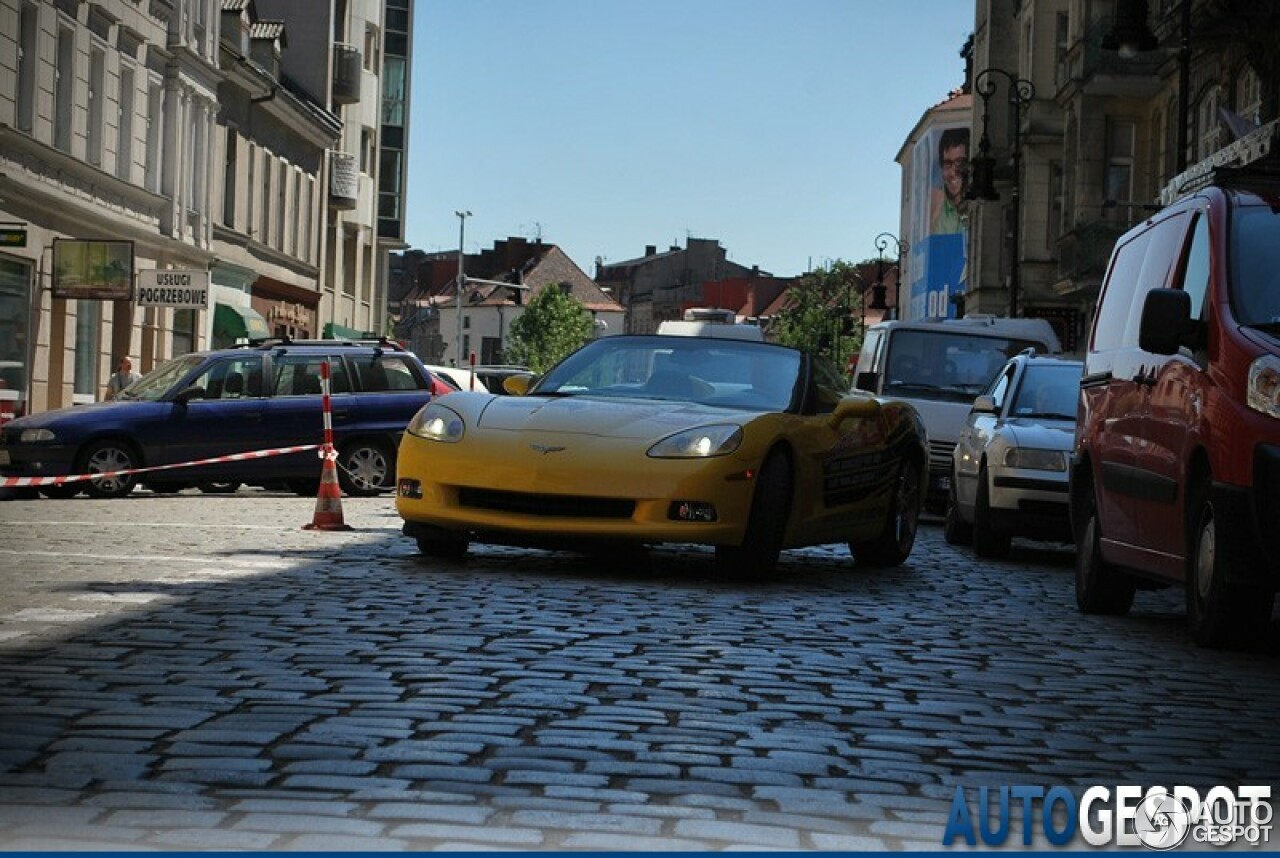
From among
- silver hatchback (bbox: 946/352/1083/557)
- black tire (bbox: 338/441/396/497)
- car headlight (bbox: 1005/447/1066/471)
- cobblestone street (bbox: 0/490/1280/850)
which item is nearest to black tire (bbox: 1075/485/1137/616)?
cobblestone street (bbox: 0/490/1280/850)

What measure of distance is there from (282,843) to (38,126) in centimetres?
2987

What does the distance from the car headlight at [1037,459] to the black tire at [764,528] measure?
502 centimetres

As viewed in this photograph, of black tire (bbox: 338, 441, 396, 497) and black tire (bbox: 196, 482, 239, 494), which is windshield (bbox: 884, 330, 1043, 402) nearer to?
black tire (bbox: 338, 441, 396, 497)

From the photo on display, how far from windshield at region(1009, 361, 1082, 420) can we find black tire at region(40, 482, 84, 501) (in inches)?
409

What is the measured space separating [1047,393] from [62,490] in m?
11.1

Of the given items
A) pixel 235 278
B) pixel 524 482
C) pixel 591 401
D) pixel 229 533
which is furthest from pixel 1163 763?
pixel 235 278

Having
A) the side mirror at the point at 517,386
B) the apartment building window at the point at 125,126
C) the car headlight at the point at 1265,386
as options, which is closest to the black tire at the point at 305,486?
the side mirror at the point at 517,386

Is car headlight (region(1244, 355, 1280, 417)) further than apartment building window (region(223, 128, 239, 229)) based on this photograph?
No

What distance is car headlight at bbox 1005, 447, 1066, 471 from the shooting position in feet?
58.2

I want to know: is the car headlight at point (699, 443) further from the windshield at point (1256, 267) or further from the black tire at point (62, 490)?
the black tire at point (62, 490)

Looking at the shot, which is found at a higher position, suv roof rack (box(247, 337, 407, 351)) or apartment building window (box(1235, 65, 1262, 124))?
apartment building window (box(1235, 65, 1262, 124))

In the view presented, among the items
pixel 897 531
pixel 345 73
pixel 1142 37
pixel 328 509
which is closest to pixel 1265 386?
pixel 897 531

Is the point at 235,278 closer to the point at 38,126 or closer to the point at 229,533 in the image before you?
the point at 38,126

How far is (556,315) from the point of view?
17438 centimetres
